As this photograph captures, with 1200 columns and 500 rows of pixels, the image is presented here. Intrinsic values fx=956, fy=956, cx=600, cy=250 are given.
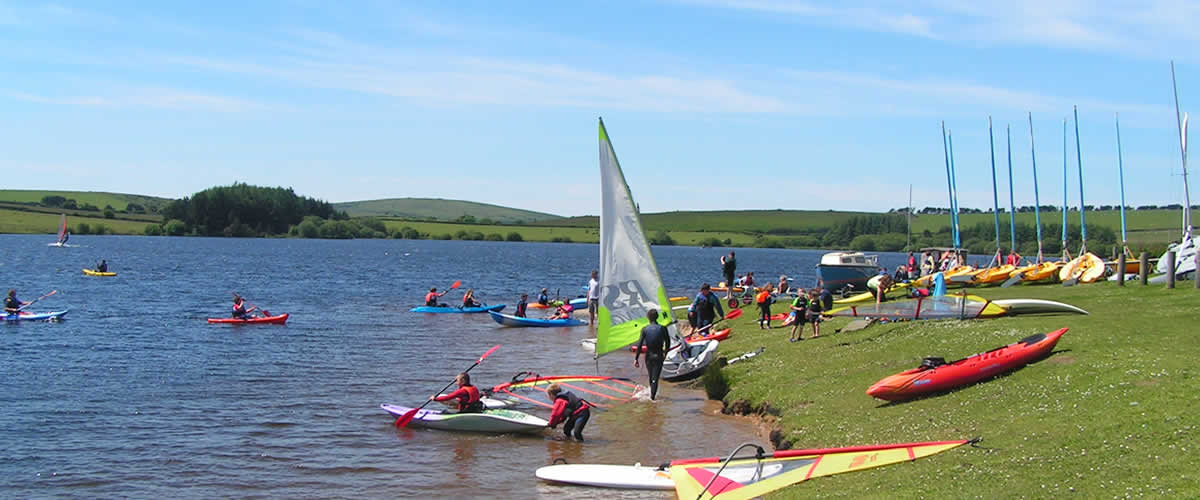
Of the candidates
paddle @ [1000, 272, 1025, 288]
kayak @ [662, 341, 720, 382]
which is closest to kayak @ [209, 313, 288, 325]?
kayak @ [662, 341, 720, 382]

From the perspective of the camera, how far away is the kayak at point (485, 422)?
63.4ft

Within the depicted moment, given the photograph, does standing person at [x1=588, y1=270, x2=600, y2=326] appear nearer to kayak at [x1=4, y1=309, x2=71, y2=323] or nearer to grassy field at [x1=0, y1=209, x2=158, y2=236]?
kayak at [x1=4, y1=309, x2=71, y2=323]

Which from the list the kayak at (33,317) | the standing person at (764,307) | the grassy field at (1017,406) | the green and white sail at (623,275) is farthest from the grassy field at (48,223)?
the grassy field at (1017,406)

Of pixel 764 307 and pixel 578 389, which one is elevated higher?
pixel 764 307

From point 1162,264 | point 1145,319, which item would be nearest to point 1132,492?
point 1145,319

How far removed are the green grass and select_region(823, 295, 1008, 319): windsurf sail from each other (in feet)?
556

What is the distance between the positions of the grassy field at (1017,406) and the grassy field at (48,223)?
173 meters

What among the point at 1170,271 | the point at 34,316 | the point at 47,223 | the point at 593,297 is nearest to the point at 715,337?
the point at 593,297

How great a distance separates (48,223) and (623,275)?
18192cm

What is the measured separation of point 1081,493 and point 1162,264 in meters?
31.4

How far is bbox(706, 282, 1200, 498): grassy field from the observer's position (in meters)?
11.4

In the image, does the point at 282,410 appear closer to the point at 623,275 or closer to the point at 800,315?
the point at 623,275

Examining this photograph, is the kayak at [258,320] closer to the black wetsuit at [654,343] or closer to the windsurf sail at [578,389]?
the windsurf sail at [578,389]

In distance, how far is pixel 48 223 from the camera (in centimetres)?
17325
